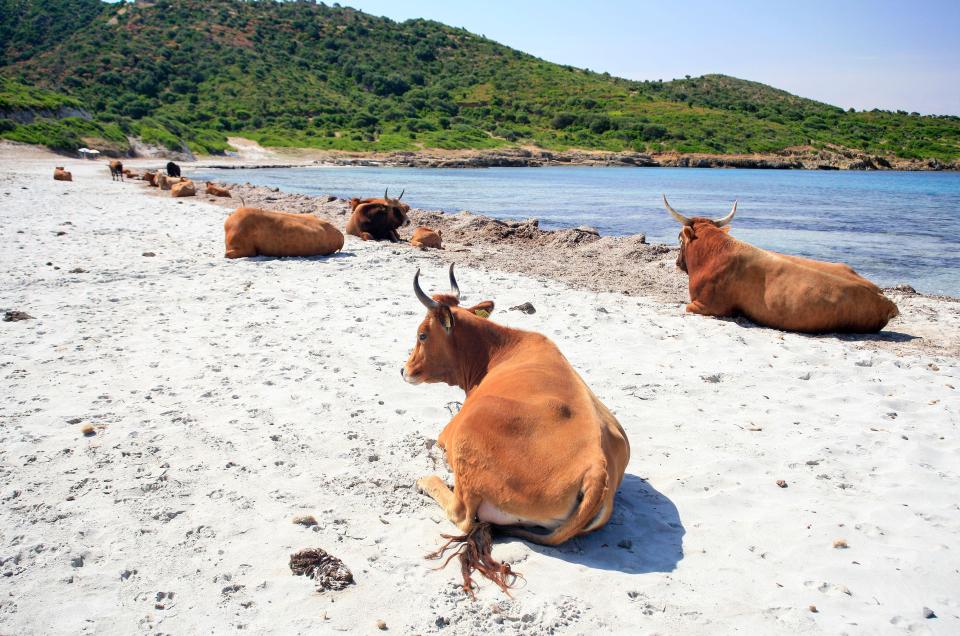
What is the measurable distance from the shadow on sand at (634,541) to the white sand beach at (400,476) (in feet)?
0.06

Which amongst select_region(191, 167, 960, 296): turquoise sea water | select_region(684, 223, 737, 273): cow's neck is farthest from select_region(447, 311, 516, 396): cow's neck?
select_region(191, 167, 960, 296): turquoise sea water

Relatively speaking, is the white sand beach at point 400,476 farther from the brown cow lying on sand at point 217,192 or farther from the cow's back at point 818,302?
the brown cow lying on sand at point 217,192

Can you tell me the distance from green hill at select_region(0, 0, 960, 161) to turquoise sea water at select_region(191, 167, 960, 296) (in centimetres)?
3011

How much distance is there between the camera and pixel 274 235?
12.5 metres

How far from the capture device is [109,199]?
66.4ft

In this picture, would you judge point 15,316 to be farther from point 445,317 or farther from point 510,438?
point 510,438

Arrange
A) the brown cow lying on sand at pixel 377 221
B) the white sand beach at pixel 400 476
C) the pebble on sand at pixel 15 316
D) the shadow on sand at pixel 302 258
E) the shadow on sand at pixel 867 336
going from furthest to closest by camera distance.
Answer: the brown cow lying on sand at pixel 377 221 < the shadow on sand at pixel 302 258 < the shadow on sand at pixel 867 336 < the pebble on sand at pixel 15 316 < the white sand beach at pixel 400 476

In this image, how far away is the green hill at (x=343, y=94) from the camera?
7156 cm

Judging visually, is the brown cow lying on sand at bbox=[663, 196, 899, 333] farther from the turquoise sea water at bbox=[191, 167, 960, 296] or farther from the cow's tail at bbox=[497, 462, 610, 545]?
the cow's tail at bbox=[497, 462, 610, 545]

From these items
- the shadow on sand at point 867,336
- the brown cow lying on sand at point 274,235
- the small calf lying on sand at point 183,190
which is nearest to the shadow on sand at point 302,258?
the brown cow lying on sand at point 274,235

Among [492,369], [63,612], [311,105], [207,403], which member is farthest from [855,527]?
[311,105]

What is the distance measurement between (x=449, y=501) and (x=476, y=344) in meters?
1.34

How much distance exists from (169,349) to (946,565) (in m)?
6.81

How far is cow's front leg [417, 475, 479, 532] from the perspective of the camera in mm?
4070
